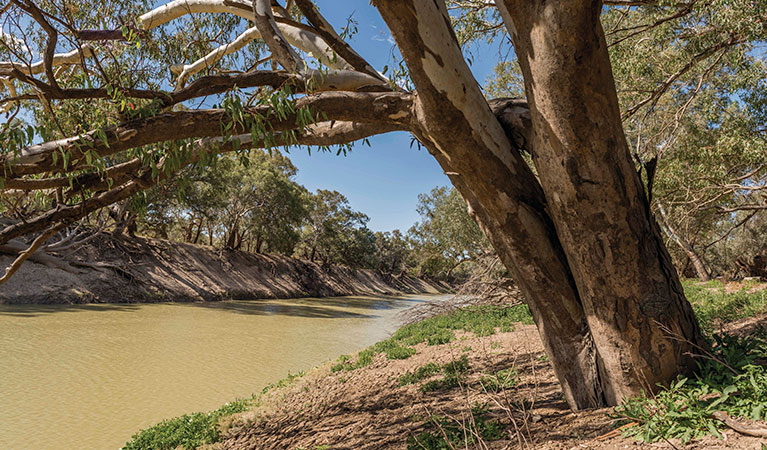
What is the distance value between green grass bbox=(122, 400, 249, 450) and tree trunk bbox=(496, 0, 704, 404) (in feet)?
13.0

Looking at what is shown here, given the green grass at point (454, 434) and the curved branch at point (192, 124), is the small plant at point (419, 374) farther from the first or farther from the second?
the curved branch at point (192, 124)

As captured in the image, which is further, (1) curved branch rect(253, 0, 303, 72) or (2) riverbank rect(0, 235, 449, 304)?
(2) riverbank rect(0, 235, 449, 304)

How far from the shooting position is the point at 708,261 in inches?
1037

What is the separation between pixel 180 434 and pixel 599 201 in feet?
15.0

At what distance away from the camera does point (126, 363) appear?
25.0 feet

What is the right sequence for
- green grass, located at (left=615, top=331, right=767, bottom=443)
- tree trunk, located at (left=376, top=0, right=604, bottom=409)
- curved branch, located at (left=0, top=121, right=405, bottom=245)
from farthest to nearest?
curved branch, located at (left=0, top=121, right=405, bottom=245) → tree trunk, located at (left=376, top=0, right=604, bottom=409) → green grass, located at (left=615, top=331, right=767, bottom=443)

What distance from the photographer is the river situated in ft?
16.2

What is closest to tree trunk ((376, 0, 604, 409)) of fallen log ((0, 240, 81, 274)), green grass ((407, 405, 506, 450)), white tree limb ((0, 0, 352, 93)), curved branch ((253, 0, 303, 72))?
green grass ((407, 405, 506, 450))

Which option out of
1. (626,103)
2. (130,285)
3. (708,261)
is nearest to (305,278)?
(130,285)

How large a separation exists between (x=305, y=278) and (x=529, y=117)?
29.5 meters

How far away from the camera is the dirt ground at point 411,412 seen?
2.32 metres

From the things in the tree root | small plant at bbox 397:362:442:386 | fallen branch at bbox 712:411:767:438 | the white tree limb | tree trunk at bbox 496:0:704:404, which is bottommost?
small plant at bbox 397:362:442:386

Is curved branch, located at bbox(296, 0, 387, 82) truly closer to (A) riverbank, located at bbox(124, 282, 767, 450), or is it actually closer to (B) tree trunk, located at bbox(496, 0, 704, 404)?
(B) tree trunk, located at bbox(496, 0, 704, 404)

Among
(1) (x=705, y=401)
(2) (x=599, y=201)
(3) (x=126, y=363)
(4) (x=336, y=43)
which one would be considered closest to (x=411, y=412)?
(1) (x=705, y=401)
